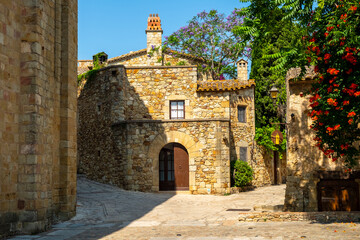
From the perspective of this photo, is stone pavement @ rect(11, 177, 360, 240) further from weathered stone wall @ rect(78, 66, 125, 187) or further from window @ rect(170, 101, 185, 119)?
window @ rect(170, 101, 185, 119)

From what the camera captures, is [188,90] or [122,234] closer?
[122,234]

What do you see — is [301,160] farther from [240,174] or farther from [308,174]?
[240,174]

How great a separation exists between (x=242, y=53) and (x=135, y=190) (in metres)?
15.9

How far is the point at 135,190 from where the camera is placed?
18.8m

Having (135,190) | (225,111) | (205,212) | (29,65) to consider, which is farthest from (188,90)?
(29,65)

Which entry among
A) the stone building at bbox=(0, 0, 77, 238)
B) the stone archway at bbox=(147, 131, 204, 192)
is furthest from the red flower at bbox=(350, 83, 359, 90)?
the stone archway at bbox=(147, 131, 204, 192)

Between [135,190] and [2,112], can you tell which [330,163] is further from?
[135,190]

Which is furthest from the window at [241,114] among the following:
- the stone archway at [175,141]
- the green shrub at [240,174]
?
the stone archway at [175,141]

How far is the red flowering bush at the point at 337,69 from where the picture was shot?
7941 millimetres

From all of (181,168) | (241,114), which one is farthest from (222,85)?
(181,168)

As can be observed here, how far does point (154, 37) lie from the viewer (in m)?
28.5

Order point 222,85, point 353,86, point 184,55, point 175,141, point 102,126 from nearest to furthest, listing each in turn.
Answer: point 353,86, point 175,141, point 102,126, point 222,85, point 184,55

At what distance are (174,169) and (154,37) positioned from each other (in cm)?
1234

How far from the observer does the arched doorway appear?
19250 mm
